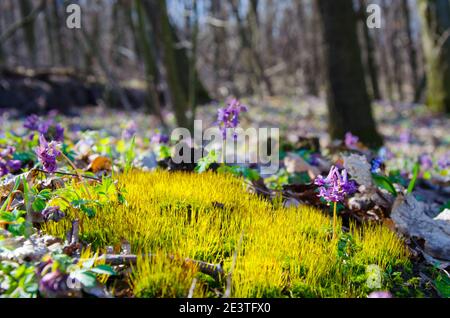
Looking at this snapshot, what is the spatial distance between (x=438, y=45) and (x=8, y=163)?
14.3 meters

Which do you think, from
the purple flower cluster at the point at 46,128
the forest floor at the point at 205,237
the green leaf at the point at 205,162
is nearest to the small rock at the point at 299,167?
the forest floor at the point at 205,237

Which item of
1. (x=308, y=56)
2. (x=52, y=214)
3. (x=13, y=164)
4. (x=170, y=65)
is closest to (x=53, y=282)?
(x=52, y=214)

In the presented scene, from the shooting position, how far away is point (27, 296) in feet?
5.33

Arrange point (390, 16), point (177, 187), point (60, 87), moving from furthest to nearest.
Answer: point (390, 16) → point (60, 87) → point (177, 187)

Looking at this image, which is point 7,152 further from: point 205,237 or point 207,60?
point 207,60

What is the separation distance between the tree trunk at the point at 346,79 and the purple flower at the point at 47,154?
5856 millimetres

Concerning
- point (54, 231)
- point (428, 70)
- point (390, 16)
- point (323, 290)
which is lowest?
point (323, 290)

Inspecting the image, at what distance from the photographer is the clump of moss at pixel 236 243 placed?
6.04 feet

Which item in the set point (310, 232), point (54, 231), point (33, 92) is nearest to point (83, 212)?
point (54, 231)

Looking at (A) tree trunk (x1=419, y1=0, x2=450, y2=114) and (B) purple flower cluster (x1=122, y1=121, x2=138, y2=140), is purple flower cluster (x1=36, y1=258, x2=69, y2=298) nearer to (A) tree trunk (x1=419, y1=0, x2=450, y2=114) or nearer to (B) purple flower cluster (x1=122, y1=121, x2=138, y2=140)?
(B) purple flower cluster (x1=122, y1=121, x2=138, y2=140)

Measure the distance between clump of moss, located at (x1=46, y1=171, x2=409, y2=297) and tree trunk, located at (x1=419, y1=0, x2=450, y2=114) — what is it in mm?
13803

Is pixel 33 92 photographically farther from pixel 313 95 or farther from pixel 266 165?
pixel 313 95

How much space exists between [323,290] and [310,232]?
1.73ft

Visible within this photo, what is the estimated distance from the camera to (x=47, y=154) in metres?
2.31
